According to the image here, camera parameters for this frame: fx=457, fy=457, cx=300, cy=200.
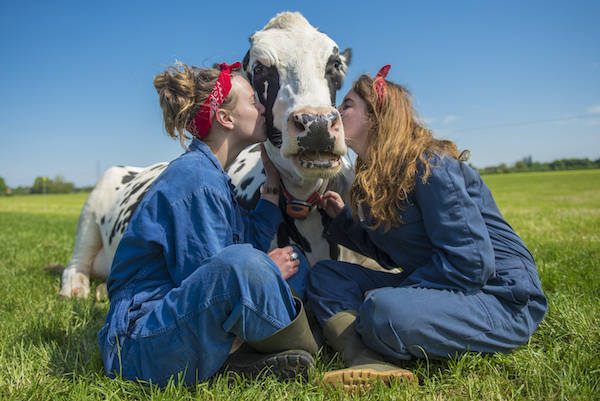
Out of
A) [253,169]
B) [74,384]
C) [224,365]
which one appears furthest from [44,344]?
[253,169]

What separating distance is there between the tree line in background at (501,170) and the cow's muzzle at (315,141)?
211ft

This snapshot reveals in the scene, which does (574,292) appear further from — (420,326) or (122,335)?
(122,335)

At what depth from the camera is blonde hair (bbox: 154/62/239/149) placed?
9.00 feet

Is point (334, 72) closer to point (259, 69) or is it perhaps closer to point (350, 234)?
point (259, 69)

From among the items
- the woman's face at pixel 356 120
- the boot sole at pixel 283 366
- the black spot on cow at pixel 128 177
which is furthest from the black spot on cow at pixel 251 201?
the black spot on cow at pixel 128 177

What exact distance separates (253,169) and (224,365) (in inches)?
Answer: 91.0

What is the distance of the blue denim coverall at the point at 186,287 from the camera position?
2.08 meters

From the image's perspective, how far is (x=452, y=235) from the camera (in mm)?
2426

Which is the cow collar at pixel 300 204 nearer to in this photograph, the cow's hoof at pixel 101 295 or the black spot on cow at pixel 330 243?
the black spot on cow at pixel 330 243

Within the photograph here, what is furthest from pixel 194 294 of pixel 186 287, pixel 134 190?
pixel 134 190

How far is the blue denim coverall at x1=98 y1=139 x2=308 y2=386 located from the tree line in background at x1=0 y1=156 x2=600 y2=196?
6512 cm

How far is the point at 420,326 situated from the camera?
231 centimetres

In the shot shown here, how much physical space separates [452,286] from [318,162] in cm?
106

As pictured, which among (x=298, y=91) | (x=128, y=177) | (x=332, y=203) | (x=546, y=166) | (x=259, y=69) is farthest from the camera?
(x=546, y=166)
